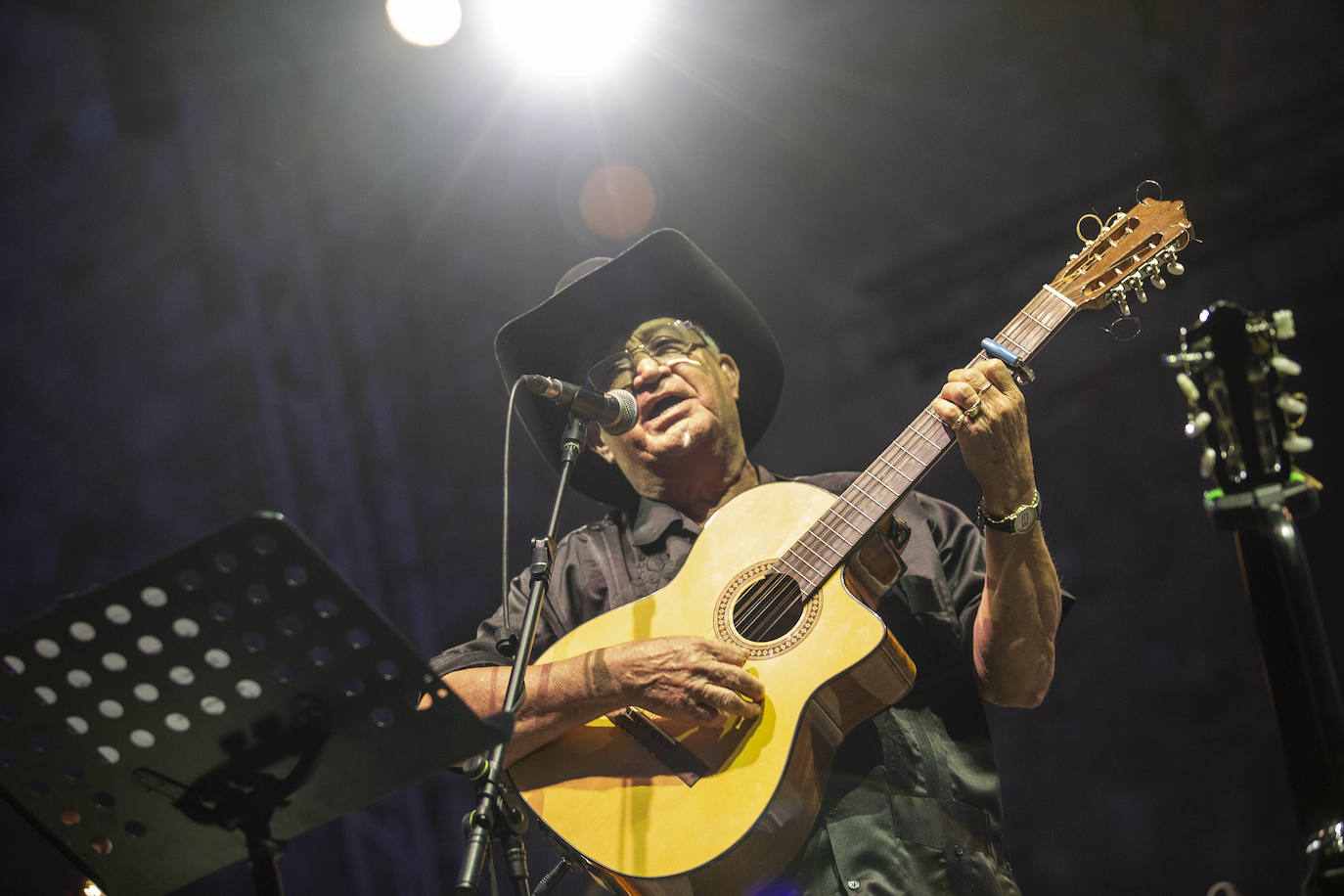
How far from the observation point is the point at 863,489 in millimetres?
2664

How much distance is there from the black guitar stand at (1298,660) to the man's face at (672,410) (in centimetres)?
169

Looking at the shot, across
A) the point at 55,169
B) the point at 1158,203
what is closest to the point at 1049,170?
the point at 1158,203

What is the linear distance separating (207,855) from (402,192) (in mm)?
4384

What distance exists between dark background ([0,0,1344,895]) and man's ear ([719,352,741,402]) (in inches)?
40.5

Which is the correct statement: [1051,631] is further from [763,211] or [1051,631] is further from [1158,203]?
[763,211]

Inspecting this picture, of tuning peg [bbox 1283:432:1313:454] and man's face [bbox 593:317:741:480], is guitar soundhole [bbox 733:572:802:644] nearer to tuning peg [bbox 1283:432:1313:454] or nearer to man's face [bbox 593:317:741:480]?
man's face [bbox 593:317:741:480]

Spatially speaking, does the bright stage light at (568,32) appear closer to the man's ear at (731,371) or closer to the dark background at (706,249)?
the dark background at (706,249)

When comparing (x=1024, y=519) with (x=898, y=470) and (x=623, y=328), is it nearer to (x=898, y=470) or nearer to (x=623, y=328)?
(x=898, y=470)

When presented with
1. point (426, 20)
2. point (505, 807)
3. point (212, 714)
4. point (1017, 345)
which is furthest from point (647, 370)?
point (426, 20)

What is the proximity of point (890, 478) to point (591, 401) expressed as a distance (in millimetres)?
768

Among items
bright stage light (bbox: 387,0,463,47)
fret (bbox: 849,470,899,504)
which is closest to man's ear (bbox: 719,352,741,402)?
fret (bbox: 849,470,899,504)

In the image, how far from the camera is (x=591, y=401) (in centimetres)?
268

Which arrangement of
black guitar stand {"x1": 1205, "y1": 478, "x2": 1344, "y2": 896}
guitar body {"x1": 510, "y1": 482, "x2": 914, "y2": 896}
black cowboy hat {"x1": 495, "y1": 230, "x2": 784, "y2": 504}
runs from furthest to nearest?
1. black cowboy hat {"x1": 495, "y1": 230, "x2": 784, "y2": 504}
2. guitar body {"x1": 510, "y1": 482, "x2": 914, "y2": 896}
3. black guitar stand {"x1": 1205, "y1": 478, "x2": 1344, "y2": 896}

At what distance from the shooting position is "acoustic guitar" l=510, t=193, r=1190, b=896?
7.64 ft
